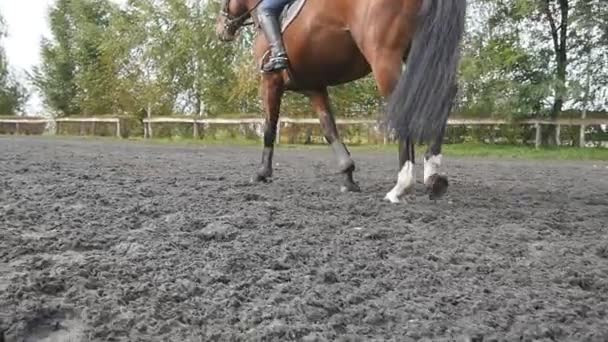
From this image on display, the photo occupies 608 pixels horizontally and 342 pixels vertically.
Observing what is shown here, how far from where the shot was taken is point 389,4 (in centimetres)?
454

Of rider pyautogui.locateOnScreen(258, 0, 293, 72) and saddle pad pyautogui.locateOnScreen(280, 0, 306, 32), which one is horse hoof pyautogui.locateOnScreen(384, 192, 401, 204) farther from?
saddle pad pyautogui.locateOnScreen(280, 0, 306, 32)

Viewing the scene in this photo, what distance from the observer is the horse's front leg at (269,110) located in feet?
20.5

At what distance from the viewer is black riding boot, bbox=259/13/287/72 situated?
5.61m

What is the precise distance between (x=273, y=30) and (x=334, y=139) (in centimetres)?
120

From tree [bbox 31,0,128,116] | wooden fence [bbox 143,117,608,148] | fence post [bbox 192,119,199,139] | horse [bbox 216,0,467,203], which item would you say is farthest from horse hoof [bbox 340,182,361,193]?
tree [bbox 31,0,128,116]

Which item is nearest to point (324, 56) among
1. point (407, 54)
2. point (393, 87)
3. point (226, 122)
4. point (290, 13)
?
point (290, 13)

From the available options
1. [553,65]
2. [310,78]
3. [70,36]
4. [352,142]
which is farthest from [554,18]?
[70,36]

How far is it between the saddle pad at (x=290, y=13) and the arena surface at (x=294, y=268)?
168 cm

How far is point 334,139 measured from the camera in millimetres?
6113

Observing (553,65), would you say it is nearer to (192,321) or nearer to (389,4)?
(389,4)

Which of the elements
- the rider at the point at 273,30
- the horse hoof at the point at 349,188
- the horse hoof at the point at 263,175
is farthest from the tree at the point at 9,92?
the horse hoof at the point at 349,188

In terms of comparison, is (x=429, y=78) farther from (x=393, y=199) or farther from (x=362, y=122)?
(x=362, y=122)

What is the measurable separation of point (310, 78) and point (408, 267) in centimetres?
333

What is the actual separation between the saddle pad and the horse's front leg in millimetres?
668
